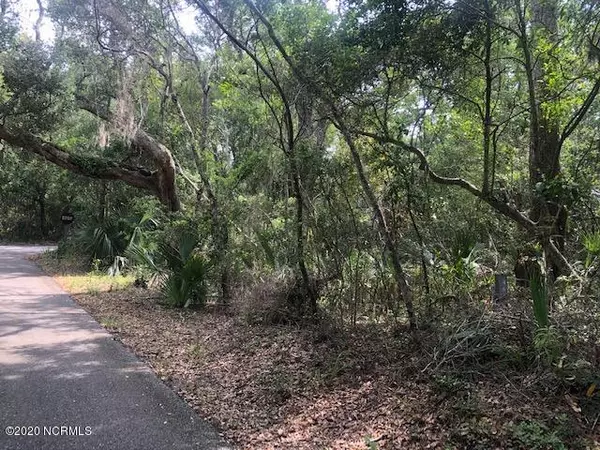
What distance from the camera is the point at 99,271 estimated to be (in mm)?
14055

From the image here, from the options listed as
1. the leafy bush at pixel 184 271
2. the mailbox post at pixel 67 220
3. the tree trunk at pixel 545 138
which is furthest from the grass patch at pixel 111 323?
the mailbox post at pixel 67 220

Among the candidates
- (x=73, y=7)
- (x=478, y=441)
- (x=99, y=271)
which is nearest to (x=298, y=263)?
(x=478, y=441)

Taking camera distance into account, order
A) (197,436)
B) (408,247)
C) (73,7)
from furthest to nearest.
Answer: (73,7) → (408,247) → (197,436)

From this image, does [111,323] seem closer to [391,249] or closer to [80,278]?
[391,249]

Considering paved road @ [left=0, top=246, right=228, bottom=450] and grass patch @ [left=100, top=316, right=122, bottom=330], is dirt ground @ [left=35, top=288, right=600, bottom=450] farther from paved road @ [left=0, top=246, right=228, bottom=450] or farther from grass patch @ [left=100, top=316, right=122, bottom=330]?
grass patch @ [left=100, top=316, right=122, bottom=330]

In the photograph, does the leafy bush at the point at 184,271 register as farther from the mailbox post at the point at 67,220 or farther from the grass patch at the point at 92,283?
the mailbox post at the point at 67,220

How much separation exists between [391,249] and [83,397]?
3526 millimetres

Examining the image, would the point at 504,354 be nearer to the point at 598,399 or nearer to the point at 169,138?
the point at 598,399

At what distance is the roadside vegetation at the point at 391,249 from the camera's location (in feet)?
13.4

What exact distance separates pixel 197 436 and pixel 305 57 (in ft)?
14.2

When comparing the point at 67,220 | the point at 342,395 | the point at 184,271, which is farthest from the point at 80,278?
the point at 342,395

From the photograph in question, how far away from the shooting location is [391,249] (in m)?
5.57

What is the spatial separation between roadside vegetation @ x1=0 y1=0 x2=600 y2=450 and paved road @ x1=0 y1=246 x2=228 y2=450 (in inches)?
13.7

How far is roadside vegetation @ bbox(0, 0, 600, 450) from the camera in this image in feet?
13.4
